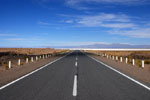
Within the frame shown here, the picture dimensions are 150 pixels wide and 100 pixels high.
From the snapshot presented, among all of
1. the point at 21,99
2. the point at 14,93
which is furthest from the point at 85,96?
the point at 14,93

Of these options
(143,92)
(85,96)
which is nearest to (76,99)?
(85,96)

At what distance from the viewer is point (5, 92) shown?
658 centimetres

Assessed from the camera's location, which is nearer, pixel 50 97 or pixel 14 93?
pixel 50 97

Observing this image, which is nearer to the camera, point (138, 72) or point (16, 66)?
point (138, 72)

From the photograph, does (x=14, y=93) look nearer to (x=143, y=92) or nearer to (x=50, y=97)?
(x=50, y=97)

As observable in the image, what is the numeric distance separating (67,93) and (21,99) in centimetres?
161

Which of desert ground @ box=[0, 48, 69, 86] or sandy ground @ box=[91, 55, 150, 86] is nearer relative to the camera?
sandy ground @ box=[91, 55, 150, 86]

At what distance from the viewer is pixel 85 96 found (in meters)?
6.04

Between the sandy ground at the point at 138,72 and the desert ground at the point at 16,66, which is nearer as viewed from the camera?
the sandy ground at the point at 138,72

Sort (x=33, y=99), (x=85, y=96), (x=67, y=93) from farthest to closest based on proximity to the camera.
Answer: (x=67, y=93) → (x=85, y=96) → (x=33, y=99)

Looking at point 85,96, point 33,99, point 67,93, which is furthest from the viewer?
point 67,93

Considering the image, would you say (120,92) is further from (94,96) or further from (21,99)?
(21,99)

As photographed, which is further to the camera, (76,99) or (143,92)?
(143,92)

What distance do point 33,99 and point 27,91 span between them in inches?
48.0
